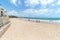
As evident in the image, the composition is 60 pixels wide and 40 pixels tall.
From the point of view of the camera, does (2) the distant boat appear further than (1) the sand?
Yes

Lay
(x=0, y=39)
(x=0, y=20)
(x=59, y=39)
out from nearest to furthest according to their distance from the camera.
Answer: (x=0, y=39) → (x=59, y=39) → (x=0, y=20)

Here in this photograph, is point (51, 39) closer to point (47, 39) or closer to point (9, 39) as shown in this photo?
point (47, 39)

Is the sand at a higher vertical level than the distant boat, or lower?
lower

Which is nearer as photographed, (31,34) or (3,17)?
(31,34)

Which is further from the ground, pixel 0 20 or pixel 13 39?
pixel 0 20

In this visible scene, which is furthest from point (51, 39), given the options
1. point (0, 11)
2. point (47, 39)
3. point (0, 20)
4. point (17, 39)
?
point (0, 11)

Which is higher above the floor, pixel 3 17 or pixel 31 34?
pixel 3 17

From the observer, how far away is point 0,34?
750 cm

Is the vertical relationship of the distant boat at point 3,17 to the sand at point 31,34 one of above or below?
above

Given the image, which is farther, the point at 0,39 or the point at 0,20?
the point at 0,20

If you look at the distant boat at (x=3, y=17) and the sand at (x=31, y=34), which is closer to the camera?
the sand at (x=31, y=34)

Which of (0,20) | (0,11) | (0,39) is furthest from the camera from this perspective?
(0,11)

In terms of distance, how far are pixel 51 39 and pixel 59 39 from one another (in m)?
0.41

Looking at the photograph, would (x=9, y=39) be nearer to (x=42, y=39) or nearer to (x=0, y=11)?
(x=42, y=39)
